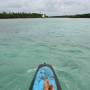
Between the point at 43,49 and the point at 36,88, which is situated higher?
the point at 36,88

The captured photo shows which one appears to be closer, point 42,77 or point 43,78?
point 43,78

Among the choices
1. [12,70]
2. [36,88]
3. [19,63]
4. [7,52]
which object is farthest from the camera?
[7,52]

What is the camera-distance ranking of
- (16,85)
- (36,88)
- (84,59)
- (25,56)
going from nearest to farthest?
(36,88), (16,85), (84,59), (25,56)

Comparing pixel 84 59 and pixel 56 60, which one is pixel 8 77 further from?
pixel 84 59

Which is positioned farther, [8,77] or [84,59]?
[84,59]

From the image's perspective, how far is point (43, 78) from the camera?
9500mm

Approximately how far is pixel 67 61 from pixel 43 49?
17.9 feet

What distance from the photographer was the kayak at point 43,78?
8578mm

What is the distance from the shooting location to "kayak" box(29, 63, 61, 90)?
8.58m

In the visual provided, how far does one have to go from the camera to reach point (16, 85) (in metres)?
10.8

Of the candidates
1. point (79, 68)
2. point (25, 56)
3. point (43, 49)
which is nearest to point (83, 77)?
point (79, 68)

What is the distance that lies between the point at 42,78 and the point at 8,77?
3.21 m

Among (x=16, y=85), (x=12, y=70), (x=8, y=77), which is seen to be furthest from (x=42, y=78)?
(x=12, y=70)

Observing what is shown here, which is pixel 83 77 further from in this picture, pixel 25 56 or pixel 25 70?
pixel 25 56
